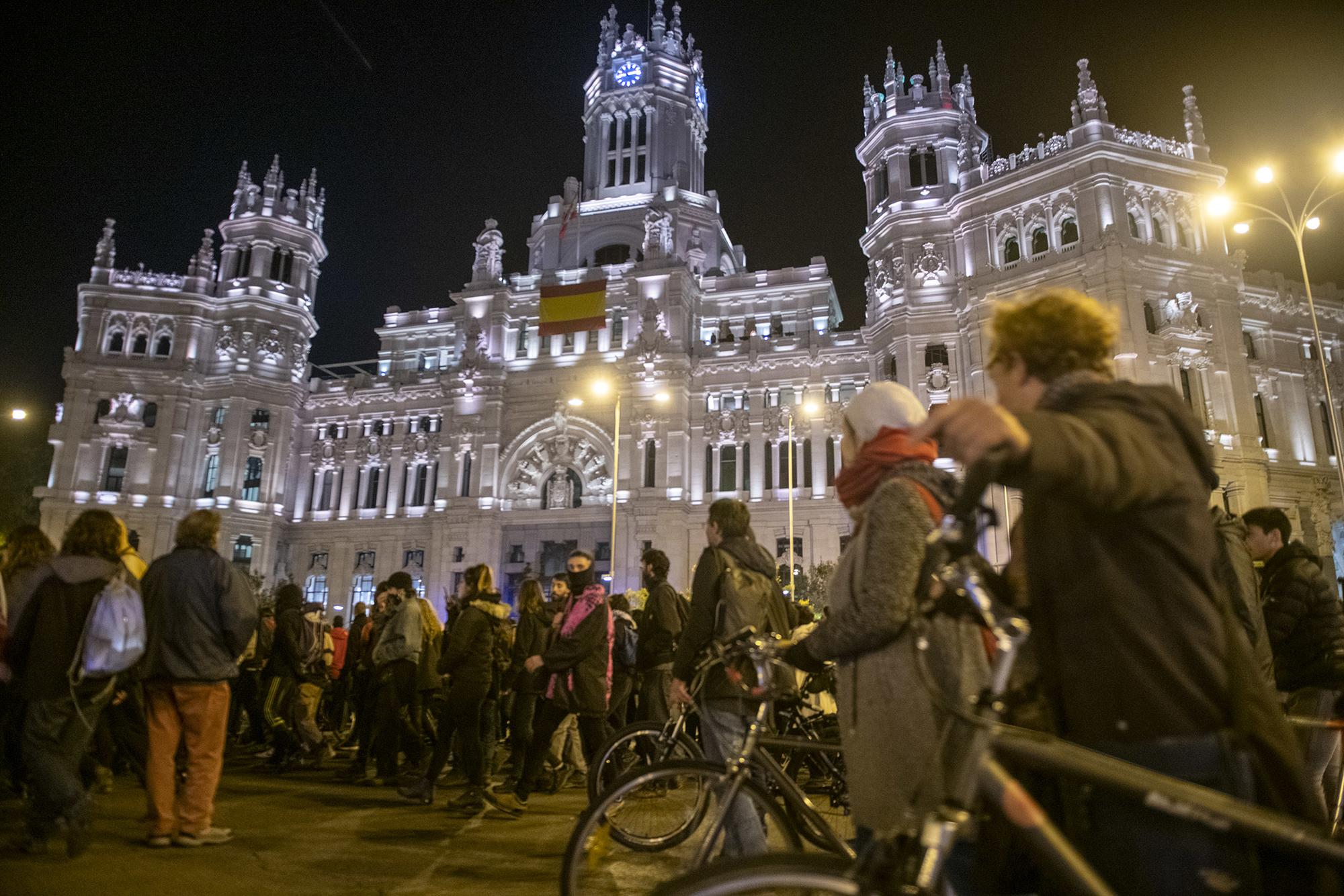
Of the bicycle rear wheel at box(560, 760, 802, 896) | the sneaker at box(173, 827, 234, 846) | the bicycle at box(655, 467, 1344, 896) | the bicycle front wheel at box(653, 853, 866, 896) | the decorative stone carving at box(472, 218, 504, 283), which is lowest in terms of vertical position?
the sneaker at box(173, 827, 234, 846)

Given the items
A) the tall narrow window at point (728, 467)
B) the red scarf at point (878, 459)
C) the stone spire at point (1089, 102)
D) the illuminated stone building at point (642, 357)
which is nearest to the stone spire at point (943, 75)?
the illuminated stone building at point (642, 357)

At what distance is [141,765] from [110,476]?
40.6 metres

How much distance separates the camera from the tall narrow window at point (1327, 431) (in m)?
32.2

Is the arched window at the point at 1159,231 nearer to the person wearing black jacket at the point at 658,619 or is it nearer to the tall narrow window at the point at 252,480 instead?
the person wearing black jacket at the point at 658,619

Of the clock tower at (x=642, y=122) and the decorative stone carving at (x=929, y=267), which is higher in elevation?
the clock tower at (x=642, y=122)

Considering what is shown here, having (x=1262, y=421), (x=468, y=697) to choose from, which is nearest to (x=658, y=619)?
(x=468, y=697)

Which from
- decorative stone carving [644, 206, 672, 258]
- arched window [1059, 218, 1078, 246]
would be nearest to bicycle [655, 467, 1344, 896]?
arched window [1059, 218, 1078, 246]

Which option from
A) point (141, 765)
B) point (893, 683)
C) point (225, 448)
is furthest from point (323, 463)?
point (893, 683)

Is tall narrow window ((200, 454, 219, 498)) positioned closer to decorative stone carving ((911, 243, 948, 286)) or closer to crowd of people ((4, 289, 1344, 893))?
crowd of people ((4, 289, 1344, 893))

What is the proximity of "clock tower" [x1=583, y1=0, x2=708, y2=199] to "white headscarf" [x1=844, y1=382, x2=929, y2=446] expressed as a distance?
45438mm

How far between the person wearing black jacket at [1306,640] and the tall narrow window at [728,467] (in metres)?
32.0

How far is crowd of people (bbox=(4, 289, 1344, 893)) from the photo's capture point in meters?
2.01

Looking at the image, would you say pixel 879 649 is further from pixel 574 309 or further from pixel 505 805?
pixel 574 309

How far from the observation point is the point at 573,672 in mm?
7402
